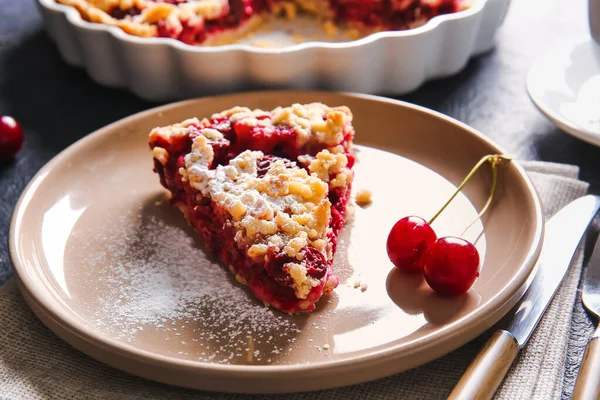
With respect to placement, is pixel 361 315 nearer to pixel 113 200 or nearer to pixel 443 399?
pixel 443 399

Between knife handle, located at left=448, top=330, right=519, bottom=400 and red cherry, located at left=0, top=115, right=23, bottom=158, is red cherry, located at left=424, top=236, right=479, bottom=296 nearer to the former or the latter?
knife handle, located at left=448, top=330, right=519, bottom=400

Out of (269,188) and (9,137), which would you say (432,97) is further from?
(9,137)

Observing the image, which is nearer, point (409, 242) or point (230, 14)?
point (409, 242)

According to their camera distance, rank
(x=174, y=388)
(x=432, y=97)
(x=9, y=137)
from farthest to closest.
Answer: (x=432, y=97) < (x=9, y=137) < (x=174, y=388)

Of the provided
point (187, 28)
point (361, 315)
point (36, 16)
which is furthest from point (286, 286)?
point (36, 16)

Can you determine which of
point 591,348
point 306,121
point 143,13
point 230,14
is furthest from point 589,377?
point 230,14

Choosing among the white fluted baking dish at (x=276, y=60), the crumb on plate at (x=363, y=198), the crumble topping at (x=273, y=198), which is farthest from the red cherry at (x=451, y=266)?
the white fluted baking dish at (x=276, y=60)
